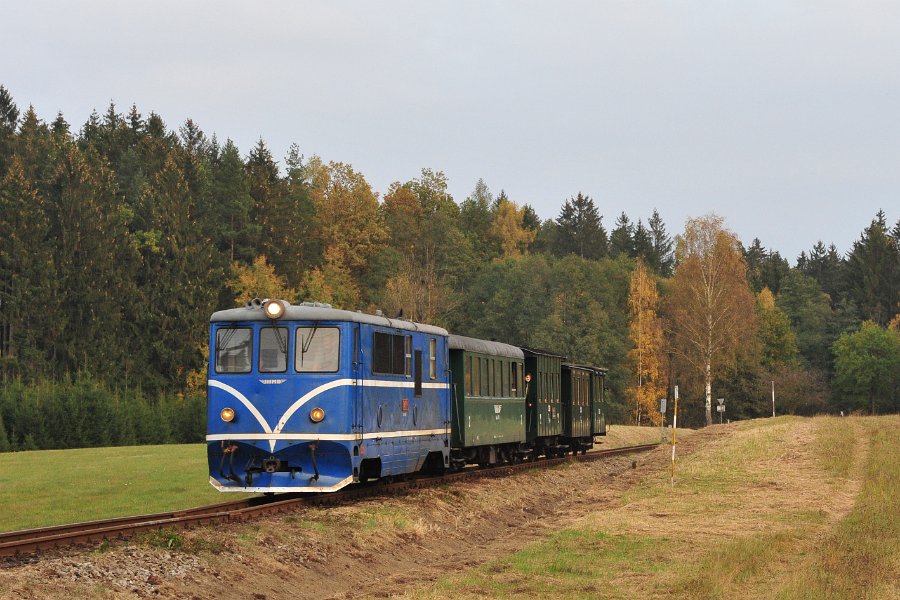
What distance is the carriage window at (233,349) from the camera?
2018cm

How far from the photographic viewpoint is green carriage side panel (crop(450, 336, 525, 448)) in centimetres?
2692

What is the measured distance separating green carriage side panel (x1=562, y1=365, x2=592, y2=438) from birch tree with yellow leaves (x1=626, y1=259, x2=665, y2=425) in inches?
2060

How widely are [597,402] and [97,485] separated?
2049cm

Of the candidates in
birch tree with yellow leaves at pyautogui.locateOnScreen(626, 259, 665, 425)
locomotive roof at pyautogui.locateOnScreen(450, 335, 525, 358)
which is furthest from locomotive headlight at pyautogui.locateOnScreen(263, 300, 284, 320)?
birch tree with yellow leaves at pyautogui.locateOnScreen(626, 259, 665, 425)

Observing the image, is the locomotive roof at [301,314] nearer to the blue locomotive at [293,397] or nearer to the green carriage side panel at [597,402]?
the blue locomotive at [293,397]

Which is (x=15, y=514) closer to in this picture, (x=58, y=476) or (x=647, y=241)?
(x=58, y=476)

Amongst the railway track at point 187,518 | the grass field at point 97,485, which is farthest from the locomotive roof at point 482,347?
the grass field at point 97,485

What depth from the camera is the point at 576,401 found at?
39656 millimetres

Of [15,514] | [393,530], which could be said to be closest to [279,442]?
[393,530]

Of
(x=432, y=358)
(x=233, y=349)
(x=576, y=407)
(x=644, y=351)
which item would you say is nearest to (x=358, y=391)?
(x=233, y=349)

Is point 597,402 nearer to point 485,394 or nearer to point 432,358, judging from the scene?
point 485,394

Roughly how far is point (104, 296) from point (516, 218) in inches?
2805

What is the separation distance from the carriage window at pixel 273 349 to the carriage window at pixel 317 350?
0.23 metres

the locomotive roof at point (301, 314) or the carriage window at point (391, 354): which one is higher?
the locomotive roof at point (301, 314)
